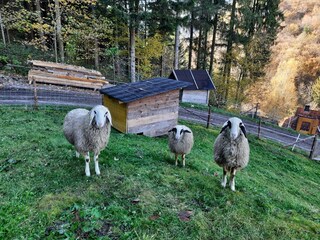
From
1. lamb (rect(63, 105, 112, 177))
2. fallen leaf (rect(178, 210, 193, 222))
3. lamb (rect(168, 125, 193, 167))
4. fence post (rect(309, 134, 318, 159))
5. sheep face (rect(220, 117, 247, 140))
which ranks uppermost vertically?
sheep face (rect(220, 117, 247, 140))

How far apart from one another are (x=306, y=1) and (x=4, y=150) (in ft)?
266

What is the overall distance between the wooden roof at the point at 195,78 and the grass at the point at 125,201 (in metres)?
18.1

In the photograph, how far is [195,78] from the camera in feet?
87.1

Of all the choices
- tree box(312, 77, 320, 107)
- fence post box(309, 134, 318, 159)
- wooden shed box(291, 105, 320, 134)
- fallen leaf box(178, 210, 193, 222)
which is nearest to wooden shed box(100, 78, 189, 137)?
fallen leaf box(178, 210, 193, 222)

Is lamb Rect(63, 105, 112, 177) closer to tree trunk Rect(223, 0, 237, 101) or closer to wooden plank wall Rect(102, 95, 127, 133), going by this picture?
wooden plank wall Rect(102, 95, 127, 133)

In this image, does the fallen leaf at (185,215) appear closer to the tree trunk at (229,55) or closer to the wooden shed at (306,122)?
the tree trunk at (229,55)

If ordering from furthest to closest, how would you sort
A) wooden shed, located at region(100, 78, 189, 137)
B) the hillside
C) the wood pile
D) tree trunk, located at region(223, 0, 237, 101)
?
the hillside → tree trunk, located at region(223, 0, 237, 101) → the wood pile → wooden shed, located at region(100, 78, 189, 137)

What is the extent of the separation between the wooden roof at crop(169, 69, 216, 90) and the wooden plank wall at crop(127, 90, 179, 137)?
1274cm

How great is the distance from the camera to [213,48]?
27609 millimetres

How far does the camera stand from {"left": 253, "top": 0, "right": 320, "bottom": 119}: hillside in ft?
148

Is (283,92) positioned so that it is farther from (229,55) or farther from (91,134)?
(91,134)

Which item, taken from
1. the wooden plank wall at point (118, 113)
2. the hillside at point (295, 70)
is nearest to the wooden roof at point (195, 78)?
the wooden plank wall at point (118, 113)

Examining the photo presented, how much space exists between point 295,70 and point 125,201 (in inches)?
2233

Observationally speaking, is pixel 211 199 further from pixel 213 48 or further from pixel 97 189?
pixel 213 48
